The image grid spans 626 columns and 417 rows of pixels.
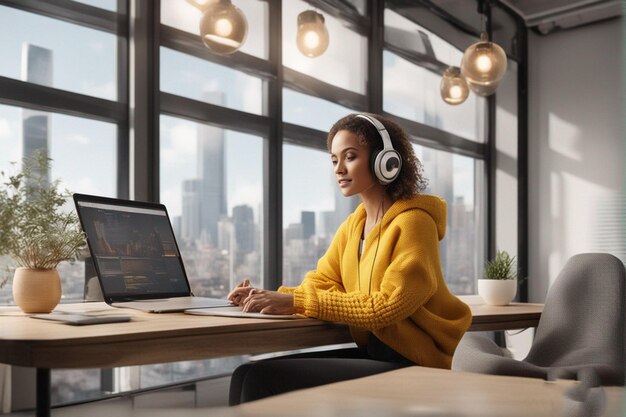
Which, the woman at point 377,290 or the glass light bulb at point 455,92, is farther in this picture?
the glass light bulb at point 455,92

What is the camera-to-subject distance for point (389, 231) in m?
1.78

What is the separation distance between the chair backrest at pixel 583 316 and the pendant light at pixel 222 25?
145cm

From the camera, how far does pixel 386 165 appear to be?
1873 millimetres

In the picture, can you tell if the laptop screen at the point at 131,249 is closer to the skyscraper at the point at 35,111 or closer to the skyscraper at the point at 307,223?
the skyscraper at the point at 35,111

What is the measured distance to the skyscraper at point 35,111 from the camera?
2910 mm

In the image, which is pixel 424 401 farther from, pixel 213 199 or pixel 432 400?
pixel 213 199

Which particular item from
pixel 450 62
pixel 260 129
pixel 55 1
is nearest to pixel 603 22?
pixel 450 62

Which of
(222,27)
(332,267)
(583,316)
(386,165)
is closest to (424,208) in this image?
(386,165)

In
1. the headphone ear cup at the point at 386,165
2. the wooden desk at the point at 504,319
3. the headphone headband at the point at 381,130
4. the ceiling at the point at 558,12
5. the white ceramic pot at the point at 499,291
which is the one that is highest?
the ceiling at the point at 558,12

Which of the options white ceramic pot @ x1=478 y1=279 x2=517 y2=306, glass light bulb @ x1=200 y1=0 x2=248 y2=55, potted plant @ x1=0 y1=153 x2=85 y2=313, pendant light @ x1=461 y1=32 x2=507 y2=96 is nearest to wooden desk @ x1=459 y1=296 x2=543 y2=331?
white ceramic pot @ x1=478 y1=279 x2=517 y2=306

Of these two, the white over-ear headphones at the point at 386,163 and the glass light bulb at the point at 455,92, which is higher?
the glass light bulb at the point at 455,92

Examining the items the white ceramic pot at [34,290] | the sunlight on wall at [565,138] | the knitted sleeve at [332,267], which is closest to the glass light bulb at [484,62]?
the knitted sleeve at [332,267]

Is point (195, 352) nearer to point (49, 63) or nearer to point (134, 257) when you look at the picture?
point (134, 257)

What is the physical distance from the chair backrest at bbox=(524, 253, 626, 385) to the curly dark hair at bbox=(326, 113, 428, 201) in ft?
1.85
